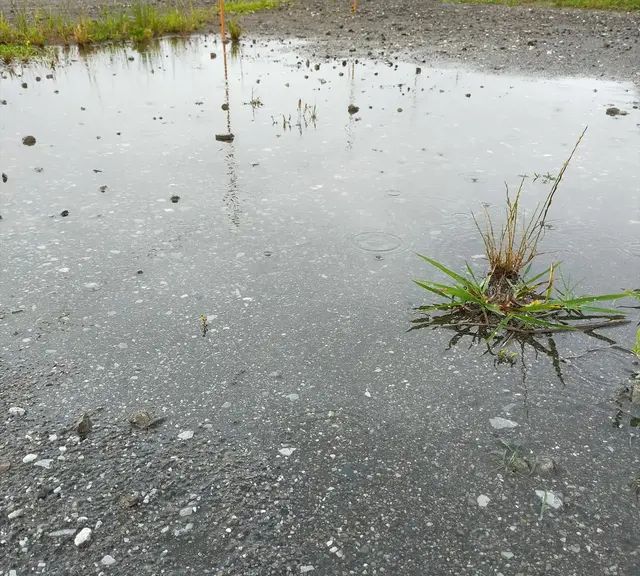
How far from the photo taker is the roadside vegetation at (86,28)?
12383 millimetres

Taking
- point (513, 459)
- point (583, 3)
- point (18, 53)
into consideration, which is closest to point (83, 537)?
point (513, 459)

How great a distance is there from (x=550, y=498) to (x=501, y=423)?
1.62 feet

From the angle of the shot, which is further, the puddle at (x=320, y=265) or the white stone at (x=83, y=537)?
the puddle at (x=320, y=265)

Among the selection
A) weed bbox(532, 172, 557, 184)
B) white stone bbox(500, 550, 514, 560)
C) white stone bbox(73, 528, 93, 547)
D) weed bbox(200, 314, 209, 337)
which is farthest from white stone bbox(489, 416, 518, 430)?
weed bbox(532, 172, 557, 184)

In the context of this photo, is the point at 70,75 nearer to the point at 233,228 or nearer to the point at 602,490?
the point at 233,228

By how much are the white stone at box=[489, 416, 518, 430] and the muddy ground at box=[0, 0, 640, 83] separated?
9656 millimetres

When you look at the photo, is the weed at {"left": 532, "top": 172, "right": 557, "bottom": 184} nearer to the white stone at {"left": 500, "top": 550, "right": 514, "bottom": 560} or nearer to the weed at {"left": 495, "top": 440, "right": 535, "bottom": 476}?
the weed at {"left": 495, "top": 440, "right": 535, "bottom": 476}

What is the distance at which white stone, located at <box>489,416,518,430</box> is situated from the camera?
2965mm

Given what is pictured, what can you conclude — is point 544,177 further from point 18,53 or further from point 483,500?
point 18,53

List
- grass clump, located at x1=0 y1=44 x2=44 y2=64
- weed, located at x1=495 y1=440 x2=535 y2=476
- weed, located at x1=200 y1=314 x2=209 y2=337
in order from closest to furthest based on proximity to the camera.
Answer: weed, located at x1=495 y1=440 x2=535 y2=476, weed, located at x1=200 y1=314 x2=209 y2=337, grass clump, located at x1=0 y1=44 x2=44 y2=64

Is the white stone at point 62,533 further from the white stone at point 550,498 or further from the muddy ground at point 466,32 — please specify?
the muddy ground at point 466,32

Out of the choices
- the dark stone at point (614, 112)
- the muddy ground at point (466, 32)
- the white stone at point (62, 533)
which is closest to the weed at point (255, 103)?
the muddy ground at point (466, 32)

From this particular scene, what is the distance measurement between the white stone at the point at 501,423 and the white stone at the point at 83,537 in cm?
200

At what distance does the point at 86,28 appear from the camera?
13.2 m
